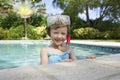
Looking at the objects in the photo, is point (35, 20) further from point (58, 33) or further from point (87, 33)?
point (58, 33)

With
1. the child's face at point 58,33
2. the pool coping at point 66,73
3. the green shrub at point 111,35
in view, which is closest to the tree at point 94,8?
the green shrub at point 111,35

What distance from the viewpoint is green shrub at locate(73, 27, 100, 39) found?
2128 cm

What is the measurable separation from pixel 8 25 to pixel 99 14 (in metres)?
9.76

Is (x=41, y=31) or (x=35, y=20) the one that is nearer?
(x=41, y=31)

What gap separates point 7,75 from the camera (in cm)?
212

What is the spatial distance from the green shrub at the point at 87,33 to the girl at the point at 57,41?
18.2 metres

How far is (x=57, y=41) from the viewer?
3082mm

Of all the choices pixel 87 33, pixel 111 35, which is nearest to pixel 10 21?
pixel 87 33

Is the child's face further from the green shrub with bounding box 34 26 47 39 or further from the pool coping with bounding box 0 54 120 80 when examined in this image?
the green shrub with bounding box 34 26 47 39

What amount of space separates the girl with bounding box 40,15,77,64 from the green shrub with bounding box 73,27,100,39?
18248mm

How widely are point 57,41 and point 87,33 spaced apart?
18720 mm

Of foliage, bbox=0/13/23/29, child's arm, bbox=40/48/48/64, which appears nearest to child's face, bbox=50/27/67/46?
child's arm, bbox=40/48/48/64

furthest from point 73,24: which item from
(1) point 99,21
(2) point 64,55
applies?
(2) point 64,55

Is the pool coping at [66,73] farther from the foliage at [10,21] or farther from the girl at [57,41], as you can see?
the foliage at [10,21]
